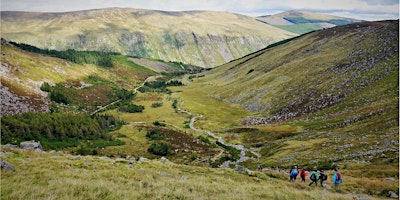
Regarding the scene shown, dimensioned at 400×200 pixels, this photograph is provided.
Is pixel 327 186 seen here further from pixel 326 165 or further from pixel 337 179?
pixel 326 165

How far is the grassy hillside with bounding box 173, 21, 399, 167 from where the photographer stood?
61.1 metres

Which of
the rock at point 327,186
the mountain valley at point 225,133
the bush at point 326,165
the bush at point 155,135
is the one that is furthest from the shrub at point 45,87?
the rock at point 327,186

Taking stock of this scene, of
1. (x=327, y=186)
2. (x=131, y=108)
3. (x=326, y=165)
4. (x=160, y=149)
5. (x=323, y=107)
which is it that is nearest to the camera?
(x=327, y=186)

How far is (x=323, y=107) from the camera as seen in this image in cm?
10762

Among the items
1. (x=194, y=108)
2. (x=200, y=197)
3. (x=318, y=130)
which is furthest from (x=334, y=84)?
(x=200, y=197)

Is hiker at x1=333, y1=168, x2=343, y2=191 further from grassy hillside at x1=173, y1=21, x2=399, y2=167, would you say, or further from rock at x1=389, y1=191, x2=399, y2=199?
grassy hillside at x1=173, y1=21, x2=399, y2=167

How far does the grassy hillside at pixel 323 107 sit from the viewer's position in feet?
200

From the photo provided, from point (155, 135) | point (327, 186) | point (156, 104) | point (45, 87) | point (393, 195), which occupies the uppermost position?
point (45, 87)

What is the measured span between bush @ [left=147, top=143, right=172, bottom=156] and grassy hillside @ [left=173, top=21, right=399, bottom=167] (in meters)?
24.9

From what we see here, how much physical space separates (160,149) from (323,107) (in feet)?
203

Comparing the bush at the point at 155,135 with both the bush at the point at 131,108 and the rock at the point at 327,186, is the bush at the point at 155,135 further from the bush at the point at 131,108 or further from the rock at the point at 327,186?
the rock at the point at 327,186

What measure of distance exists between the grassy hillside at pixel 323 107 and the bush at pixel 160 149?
24.9m

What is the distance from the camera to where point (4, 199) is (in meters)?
15.2

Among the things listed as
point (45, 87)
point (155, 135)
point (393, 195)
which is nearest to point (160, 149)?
point (155, 135)
